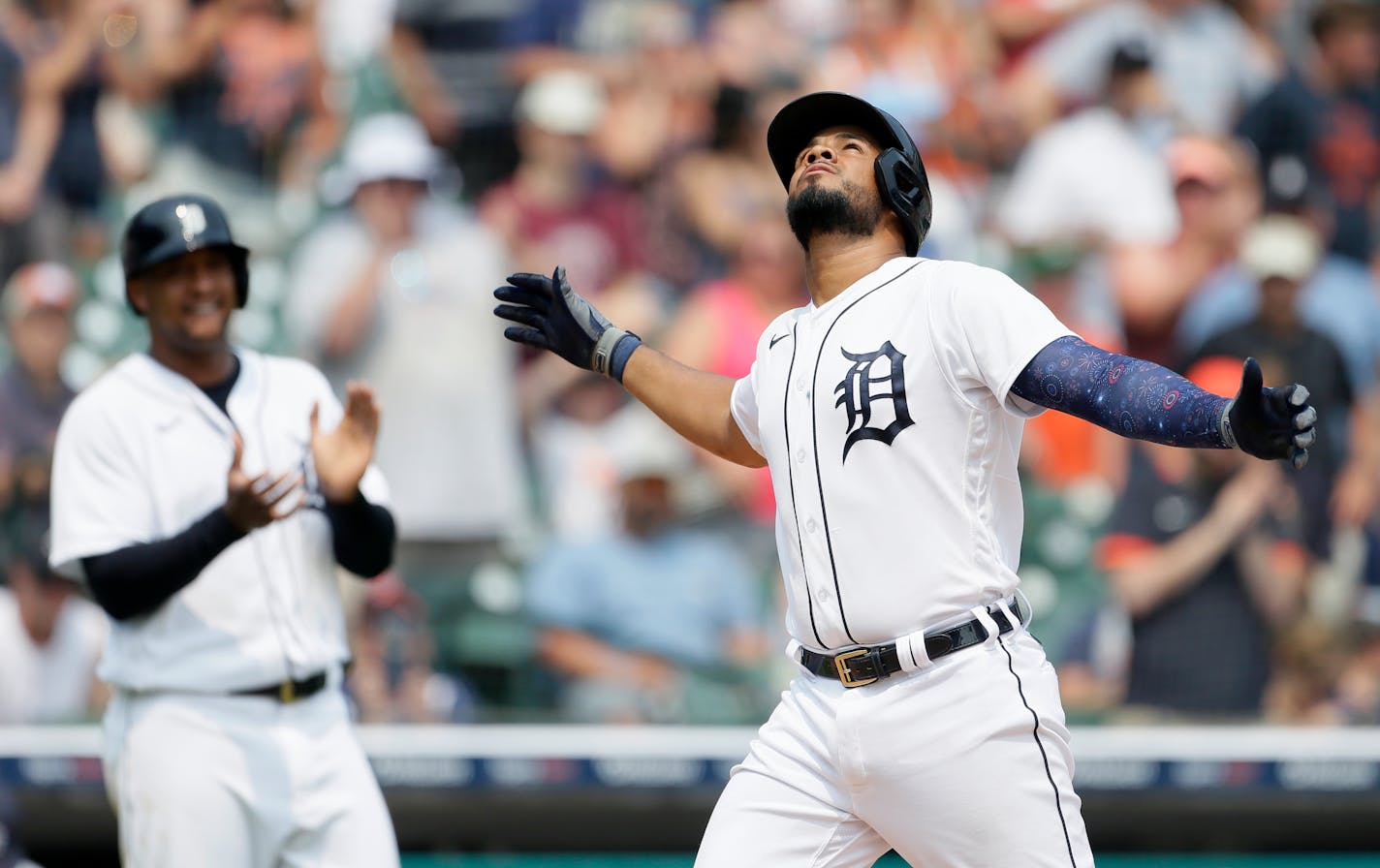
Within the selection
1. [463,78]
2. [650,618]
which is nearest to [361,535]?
[650,618]

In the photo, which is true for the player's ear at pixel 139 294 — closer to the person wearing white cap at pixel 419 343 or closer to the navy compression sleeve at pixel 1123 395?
the navy compression sleeve at pixel 1123 395

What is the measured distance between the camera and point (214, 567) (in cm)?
354

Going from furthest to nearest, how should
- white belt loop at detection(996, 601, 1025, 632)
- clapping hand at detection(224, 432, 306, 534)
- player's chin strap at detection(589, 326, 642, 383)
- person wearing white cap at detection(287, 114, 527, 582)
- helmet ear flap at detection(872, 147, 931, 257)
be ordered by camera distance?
person wearing white cap at detection(287, 114, 527, 582) → player's chin strap at detection(589, 326, 642, 383) → clapping hand at detection(224, 432, 306, 534) → helmet ear flap at detection(872, 147, 931, 257) → white belt loop at detection(996, 601, 1025, 632)

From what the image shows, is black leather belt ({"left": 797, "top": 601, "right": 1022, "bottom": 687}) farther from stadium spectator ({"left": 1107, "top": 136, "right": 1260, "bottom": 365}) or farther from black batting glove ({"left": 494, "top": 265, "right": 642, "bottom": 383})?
stadium spectator ({"left": 1107, "top": 136, "right": 1260, "bottom": 365})

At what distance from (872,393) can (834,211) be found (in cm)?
38

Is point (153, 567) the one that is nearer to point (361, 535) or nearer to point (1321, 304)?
point (361, 535)

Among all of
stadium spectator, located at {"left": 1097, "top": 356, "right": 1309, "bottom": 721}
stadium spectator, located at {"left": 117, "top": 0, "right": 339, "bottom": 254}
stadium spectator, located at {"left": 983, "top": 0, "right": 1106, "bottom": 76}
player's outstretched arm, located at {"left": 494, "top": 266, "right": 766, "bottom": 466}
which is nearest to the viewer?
player's outstretched arm, located at {"left": 494, "top": 266, "right": 766, "bottom": 466}

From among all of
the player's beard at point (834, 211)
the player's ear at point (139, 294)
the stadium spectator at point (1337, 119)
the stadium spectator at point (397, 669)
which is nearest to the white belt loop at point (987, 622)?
the player's beard at point (834, 211)

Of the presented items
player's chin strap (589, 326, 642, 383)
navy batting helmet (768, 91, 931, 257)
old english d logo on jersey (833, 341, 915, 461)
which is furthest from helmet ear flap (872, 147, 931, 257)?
player's chin strap (589, 326, 642, 383)

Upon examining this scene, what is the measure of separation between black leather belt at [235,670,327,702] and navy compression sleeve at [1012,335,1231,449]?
5.18 feet

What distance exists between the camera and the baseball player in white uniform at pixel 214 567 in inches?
132

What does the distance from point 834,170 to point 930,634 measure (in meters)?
0.86

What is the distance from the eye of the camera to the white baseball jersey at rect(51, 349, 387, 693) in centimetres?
345

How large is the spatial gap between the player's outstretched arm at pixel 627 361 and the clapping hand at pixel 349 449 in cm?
33
